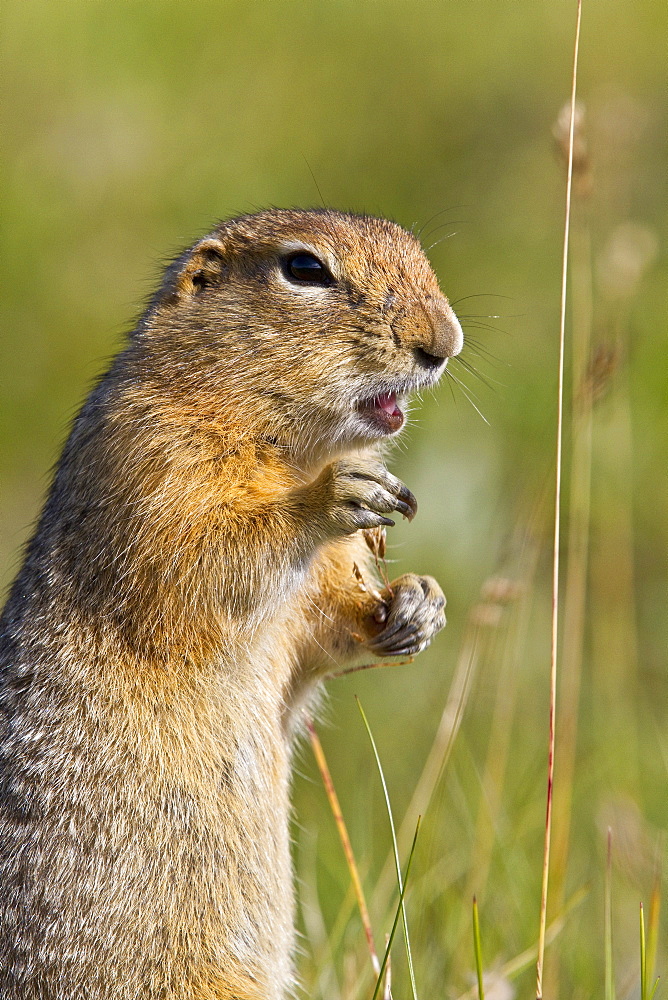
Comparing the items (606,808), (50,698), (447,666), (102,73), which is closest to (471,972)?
(606,808)

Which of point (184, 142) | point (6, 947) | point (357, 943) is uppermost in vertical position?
point (184, 142)

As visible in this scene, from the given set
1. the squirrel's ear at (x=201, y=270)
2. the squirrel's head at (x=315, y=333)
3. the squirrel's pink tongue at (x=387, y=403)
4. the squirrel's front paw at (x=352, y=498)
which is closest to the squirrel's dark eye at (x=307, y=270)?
the squirrel's head at (x=315, y=333)

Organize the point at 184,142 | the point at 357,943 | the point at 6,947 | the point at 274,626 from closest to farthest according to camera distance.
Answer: the point at 6,947 → the point at 274,626 → the point at 357,943 → the point at 184,142

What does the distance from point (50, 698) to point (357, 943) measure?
5.25 ft

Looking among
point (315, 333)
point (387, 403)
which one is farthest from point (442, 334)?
point (315, 333)

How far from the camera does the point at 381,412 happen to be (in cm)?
372

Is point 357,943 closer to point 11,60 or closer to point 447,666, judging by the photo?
point 447,666

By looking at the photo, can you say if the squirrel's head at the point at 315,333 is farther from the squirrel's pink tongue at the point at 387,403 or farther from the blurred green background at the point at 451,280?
the blurred green background at the point at 451,280

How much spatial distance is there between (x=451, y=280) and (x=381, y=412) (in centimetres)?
539

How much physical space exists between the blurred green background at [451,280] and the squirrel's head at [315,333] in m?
0.92

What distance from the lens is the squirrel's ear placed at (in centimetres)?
411

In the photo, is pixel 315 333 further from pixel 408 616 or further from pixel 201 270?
pixel 408 616

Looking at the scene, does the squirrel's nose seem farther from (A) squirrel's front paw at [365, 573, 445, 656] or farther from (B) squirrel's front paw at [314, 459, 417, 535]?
(A) squirrel's front paw at [365, 573, 445, 656]

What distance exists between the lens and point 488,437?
7.15 meters
